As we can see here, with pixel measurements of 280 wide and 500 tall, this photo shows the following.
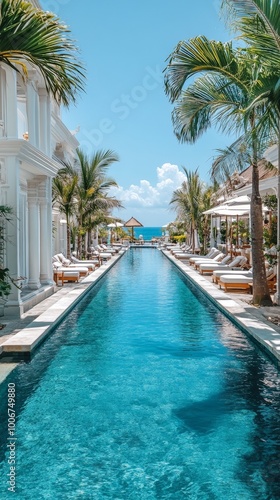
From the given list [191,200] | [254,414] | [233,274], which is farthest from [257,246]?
[191,200]

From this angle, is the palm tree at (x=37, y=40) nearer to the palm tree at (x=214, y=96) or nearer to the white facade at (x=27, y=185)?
the white facade at (x=27, y=185)

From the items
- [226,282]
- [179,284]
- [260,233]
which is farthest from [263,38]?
[179,284]

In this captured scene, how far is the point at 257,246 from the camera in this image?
11227 mm

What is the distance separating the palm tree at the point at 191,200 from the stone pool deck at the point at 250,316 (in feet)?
45.6

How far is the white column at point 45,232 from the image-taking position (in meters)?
13.8

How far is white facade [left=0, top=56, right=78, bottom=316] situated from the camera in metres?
10.2

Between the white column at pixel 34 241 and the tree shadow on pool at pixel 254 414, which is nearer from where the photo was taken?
the tree shadow on pool at pixel 254 414

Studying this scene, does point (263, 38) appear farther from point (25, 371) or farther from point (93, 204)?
point (93, 204)

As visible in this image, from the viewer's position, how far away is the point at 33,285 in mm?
13297

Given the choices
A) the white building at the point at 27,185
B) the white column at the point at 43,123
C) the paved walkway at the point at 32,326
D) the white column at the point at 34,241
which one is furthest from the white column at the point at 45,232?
the white column at the point at 43,123

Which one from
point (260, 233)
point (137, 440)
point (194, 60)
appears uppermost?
point (194, 60)

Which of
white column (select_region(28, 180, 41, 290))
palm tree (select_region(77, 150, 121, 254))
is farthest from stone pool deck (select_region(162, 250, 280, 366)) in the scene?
palm tree (select_region(77, 150, 121, 254))

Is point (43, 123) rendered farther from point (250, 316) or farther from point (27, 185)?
point (250, 316)

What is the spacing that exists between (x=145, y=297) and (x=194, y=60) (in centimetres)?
644
